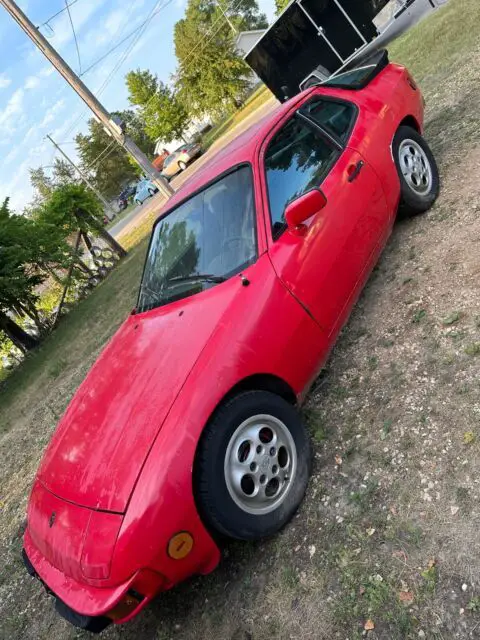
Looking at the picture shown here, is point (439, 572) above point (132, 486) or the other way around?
the other way around

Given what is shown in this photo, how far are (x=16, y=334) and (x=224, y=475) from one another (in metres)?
11.7

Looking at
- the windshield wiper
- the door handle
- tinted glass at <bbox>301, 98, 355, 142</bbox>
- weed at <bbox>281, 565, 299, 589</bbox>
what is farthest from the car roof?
weed at <bbox>281, 565, 299, 589</bbox>

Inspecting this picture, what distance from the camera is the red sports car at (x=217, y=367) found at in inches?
88.5

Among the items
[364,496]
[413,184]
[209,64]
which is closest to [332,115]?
[413,184]

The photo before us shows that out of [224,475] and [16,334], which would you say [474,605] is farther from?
[16,334]

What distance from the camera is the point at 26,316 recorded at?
13.4m

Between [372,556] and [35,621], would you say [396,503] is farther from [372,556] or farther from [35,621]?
[35,621]

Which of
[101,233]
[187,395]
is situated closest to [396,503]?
[187,395]

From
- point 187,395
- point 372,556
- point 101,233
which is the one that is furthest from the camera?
point 101,233

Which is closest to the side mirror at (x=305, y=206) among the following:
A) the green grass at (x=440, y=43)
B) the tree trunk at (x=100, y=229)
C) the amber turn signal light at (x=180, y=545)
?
the amber turn signal light at (x=180, y=545)

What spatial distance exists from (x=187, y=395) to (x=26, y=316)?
40.4ft

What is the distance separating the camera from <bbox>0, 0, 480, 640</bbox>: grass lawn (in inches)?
82.4

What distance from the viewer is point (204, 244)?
10.8 ft

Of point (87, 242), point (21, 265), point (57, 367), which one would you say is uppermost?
point (21, 265)
